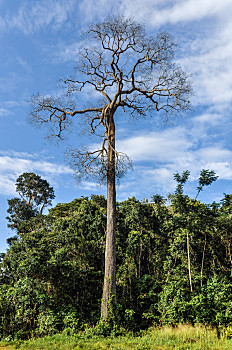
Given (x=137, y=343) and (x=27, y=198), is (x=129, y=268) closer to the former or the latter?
(x=137, y=343)

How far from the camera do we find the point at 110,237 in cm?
851

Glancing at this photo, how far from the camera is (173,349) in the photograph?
5969mm

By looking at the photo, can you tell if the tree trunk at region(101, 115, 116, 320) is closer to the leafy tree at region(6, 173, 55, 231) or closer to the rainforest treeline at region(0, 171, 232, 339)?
the rainforest treeline at region(0, 171, 232, 339)

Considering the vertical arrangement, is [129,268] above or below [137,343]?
above

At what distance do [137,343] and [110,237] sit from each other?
124 inches

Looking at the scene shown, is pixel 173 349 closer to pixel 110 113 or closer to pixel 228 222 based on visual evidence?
pixel 228 222

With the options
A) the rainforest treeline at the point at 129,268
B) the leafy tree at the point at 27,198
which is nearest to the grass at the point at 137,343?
the rainforest treeline at the point at 129,268

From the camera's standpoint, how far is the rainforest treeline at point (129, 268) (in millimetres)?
8859

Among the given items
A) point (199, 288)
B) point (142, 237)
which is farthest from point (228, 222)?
point (142, 237)

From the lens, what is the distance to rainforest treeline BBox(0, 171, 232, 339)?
886 cm

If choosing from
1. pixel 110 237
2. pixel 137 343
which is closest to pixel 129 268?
pixel 110 237

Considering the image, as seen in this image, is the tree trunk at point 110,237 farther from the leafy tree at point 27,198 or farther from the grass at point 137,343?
the leafy tree at point 27,198

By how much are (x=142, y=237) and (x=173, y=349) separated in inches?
265

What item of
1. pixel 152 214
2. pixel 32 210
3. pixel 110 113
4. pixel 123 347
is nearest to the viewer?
pixel 123 347
